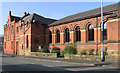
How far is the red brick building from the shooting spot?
20741 millimetres

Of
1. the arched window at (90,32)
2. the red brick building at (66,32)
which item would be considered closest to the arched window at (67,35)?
the red brick building at (66,32)

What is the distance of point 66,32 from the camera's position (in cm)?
3075

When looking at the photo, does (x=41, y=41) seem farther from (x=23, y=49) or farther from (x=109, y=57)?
(x=109, y=57)

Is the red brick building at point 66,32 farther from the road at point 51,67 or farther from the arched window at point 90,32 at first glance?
the road at point 51,67

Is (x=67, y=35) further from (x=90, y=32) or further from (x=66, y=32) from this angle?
(x=90, y=32)

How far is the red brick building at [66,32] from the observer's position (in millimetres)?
20741

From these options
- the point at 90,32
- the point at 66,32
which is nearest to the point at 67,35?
the point at 66,32

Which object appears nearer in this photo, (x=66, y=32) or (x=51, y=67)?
(x=51, y=67)

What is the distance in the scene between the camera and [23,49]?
115 feet

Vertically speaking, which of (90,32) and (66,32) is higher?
(66,32)

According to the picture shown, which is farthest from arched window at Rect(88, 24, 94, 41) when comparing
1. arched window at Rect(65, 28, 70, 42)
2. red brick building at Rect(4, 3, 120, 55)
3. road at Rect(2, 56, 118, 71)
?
road at Rect(2, 56, 118, 71)

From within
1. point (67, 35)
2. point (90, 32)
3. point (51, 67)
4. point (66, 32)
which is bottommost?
point (51, 67)

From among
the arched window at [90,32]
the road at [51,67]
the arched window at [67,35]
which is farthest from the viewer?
the arched window at [67,35]

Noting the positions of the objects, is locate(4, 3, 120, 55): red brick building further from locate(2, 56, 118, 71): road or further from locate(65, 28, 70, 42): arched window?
locate(2, 56, 118, 71): road
